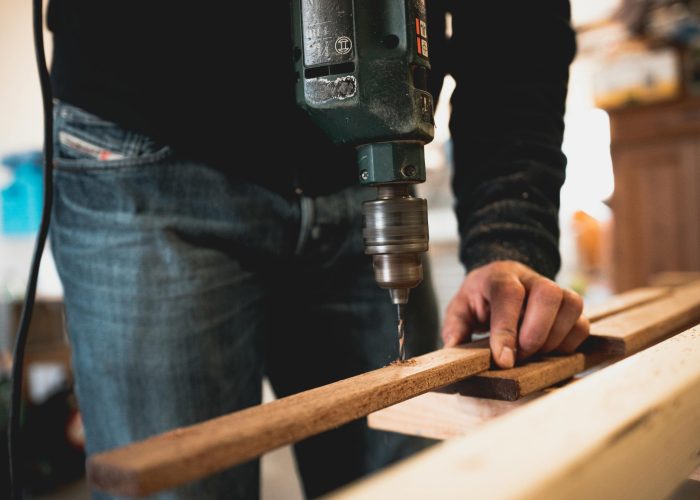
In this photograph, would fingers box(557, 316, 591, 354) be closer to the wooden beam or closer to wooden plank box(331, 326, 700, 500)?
the wooden beam

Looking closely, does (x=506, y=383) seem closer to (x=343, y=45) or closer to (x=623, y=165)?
(x=343, y=45)

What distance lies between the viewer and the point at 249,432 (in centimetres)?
40

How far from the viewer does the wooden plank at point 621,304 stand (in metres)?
0.94

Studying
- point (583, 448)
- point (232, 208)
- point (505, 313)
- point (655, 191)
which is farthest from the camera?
point (655, 191)

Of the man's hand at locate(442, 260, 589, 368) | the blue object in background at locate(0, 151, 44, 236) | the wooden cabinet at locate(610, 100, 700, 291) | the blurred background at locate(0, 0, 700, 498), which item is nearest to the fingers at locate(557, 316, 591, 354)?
the man's hand at locate(442, 260, 589, 368)

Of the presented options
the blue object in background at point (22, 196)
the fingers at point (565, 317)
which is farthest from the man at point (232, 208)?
the blue object in background at point (22, 196)

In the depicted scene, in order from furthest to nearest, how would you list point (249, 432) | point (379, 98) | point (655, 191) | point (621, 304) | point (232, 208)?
point (655, 191) < point (621, 304) < point (232, 208) < point (379, 98) < point (249, 432)

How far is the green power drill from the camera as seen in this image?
1.95ft

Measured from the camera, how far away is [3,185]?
3.50 m

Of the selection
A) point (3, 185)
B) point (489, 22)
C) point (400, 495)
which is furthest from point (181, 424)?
point (3, 185)

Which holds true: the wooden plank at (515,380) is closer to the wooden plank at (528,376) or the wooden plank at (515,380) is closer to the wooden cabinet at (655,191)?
the wooden plank at (528,376)

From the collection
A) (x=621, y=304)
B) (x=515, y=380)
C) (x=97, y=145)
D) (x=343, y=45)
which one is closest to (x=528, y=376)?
(x=515, y=380)

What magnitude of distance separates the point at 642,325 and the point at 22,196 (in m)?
3.32

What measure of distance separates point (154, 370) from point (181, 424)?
80 millimetres
